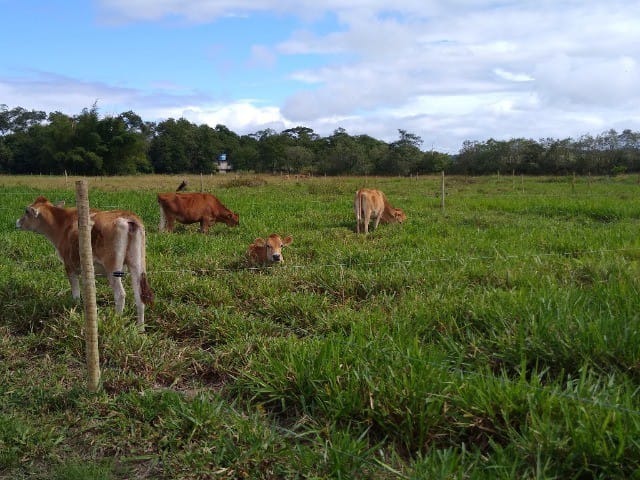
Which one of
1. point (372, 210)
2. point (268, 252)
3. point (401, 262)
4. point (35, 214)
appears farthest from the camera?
point (372, 210)

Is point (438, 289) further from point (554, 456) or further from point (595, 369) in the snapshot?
point (554, 456)

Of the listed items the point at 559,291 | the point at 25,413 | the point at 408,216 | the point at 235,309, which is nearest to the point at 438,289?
the point at 559,291

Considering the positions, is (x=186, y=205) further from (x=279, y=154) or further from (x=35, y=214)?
(x=279, y=154)

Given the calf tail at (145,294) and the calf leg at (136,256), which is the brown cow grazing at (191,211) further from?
the calf tail at (145,294)

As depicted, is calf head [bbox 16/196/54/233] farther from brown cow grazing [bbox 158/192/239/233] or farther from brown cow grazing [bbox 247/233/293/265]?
brown cow grazing [bbox 158/192/239/233]

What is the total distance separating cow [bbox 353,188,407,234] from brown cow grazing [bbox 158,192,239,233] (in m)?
2.66

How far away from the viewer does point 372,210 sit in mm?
12172

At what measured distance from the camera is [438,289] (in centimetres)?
573

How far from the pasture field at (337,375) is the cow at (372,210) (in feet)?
15.4

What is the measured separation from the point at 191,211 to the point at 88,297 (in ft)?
26.7

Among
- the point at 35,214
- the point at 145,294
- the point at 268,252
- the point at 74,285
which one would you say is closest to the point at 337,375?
the point at 145,294

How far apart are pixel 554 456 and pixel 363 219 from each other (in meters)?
9.36

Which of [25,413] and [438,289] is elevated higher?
[438,289]

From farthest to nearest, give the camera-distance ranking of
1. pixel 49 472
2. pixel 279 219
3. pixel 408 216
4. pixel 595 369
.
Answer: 1. pixel 408 216
2. pixel 279 219
3. pixel 595 369
4. pixel 49 472
